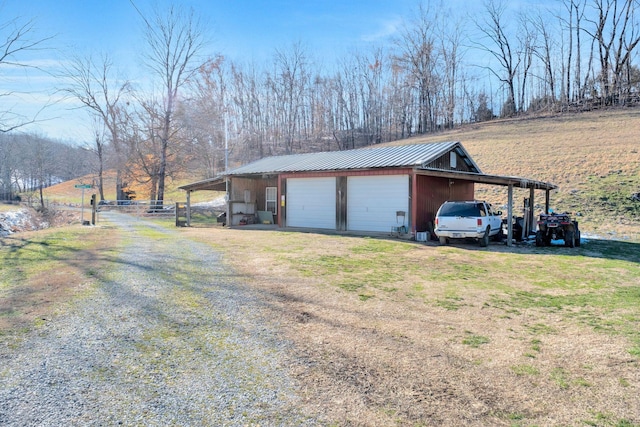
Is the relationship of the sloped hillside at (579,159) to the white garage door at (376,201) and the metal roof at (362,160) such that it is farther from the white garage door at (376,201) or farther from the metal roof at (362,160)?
the white garage door at (376,201)

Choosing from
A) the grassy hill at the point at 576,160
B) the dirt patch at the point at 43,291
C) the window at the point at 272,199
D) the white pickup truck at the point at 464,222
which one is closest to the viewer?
the dirt patch at the point at 43,291

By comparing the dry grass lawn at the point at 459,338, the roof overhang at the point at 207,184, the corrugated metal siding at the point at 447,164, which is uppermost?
the corrugated metal siding at the point at 447,164

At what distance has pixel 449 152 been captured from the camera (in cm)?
1872

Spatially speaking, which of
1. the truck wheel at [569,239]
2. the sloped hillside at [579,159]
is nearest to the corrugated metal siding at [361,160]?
the truck wheel at [569,239]

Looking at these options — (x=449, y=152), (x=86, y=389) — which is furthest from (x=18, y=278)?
A: (x=449, y=152)

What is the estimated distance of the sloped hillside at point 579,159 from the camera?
862 inches

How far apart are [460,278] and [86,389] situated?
6992 mm

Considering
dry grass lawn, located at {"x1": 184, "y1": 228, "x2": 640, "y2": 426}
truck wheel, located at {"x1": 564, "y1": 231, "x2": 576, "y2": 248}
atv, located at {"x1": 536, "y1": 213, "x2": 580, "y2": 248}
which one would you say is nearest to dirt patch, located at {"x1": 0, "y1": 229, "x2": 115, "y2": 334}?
dry grass lawn, located at {"x1": 184, "y1": 228, "x2": 640, "y2": 426}

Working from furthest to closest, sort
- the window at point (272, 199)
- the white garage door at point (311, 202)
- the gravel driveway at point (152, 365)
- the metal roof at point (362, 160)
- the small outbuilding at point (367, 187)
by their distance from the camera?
the window at point (272, 199) < the white garage door at point (311, 202) < the metal roof at point (362, 160) < the small outbuilding at point (367, 187) < the gravel driveway at point (152, 365)

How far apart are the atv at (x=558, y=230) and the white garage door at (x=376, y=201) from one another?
14.7 ft

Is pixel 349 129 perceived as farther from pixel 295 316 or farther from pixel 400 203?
pixel 295 316

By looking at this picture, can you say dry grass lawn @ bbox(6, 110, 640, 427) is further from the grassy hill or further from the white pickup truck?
the grassy hill

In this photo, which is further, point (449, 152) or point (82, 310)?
point (449, 152)

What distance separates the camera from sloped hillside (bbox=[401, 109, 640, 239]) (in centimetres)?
2189
